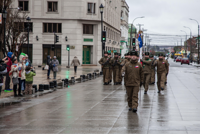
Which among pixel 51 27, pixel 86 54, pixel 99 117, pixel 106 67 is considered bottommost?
pixel 99 117

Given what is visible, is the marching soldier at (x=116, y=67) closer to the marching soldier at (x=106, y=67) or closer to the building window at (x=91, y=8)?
the marching soldier at (x=106, y=67)

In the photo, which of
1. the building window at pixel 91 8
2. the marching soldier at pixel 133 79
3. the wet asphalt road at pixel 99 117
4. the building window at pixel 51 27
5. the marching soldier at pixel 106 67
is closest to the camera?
the wet asphalt road at pixel 99 117

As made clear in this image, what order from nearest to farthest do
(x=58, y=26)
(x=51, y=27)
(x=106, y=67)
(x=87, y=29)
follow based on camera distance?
(x=106, y=67) → (x=51, y=27) → (x=58, y=26) → (x=87, y=29)

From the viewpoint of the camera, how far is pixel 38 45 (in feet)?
166

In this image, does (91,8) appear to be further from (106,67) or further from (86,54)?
(106,67)

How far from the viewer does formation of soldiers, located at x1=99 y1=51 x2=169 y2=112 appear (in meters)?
10.1

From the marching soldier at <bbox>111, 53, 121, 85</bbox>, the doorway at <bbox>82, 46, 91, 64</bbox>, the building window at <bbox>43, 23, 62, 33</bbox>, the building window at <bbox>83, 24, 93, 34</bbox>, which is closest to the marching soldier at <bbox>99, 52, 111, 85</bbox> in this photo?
the marching soldier at <bbox>111, 53, 121, 85</bbox>

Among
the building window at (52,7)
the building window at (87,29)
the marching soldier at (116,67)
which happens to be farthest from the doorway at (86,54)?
the marching soldier at (116,67)

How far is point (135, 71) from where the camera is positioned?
10164mm

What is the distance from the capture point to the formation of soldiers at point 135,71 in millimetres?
10094

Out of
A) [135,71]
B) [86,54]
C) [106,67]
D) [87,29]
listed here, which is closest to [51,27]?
[87,29]

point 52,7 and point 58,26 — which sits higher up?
point 52,7

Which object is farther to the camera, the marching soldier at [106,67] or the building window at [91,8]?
the building window at [91,8]

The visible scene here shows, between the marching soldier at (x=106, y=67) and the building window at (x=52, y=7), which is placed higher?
the building window at (x=52, y=7)
